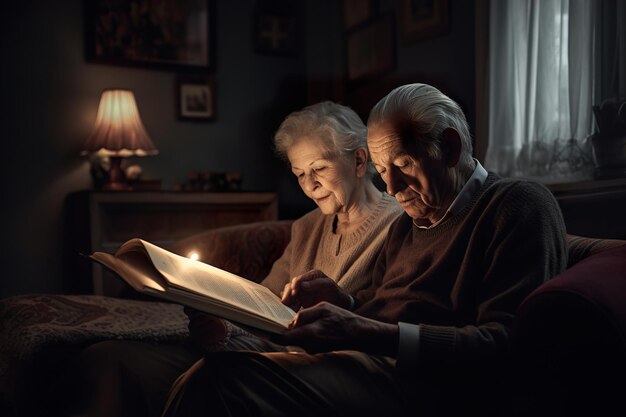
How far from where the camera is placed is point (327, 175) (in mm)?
1857

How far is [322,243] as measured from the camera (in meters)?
1.93

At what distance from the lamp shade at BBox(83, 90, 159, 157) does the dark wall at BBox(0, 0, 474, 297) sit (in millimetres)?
244

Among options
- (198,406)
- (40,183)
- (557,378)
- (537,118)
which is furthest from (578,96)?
(40,183)

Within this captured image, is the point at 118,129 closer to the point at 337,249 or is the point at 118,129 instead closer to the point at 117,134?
the point at 117,134

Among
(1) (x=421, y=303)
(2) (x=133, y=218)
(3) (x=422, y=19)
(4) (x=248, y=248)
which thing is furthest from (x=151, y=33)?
(1) (x=421, y=303)

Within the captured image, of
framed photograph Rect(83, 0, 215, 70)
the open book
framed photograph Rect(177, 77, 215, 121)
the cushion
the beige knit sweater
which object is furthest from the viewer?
framed photograph Rect(177, 77, 215, 121)

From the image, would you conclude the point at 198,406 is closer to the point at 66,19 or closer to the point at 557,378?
the point at 557,378

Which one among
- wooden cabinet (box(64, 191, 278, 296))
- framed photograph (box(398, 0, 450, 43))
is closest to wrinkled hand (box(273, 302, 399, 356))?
framed photograph (box(398, 0, 450, 43))

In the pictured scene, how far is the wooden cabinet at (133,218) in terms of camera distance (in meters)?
3.44

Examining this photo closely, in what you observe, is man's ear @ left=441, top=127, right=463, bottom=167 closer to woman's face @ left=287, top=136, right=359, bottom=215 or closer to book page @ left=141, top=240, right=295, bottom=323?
book page @ left=141, top=240, right=295, bottom=323

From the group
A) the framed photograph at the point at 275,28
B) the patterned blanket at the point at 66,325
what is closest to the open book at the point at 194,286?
the patterned blanket at the point at 66,325

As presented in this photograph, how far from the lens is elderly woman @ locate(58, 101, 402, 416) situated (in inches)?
62.7

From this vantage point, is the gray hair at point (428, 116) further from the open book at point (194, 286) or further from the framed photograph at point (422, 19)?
the framed photograph at point (422, 19)

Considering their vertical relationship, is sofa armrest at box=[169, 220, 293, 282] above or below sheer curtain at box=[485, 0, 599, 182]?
below
